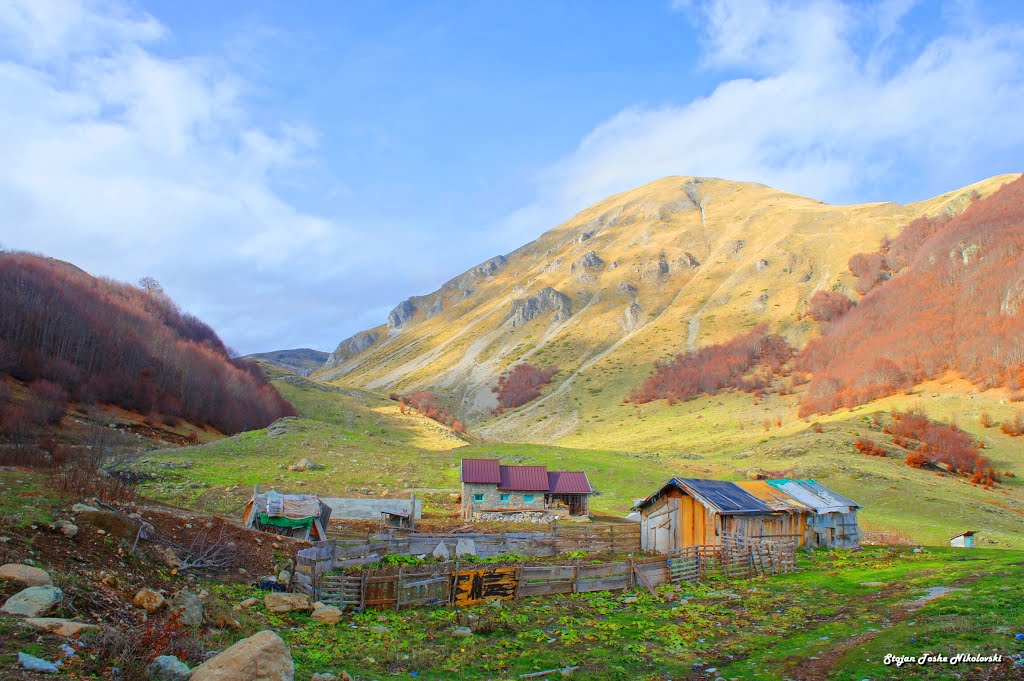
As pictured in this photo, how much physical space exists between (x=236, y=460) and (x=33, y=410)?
1636 cm

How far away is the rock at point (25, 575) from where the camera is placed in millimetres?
11758

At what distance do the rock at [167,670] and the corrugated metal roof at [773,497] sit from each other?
2992cm

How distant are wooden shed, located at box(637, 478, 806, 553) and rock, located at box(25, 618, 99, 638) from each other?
2607 cm

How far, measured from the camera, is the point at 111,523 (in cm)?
1684

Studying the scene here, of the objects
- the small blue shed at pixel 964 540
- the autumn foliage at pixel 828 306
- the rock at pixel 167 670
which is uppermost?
the autumn foliage at pixel 828 306

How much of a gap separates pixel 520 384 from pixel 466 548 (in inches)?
4636

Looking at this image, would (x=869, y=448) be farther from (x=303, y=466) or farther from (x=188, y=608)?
(x=188, y=608)

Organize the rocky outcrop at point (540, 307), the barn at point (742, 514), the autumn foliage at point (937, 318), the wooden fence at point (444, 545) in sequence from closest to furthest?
the wooden fence at point (444, 545) → the barn at point (742, 514) → the autumn foliage at point (937, 318) → the rocky outcrop at point (540, 307)

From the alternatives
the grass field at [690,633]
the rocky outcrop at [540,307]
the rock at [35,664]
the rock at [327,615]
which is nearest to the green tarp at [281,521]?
the grass field at [690,633]

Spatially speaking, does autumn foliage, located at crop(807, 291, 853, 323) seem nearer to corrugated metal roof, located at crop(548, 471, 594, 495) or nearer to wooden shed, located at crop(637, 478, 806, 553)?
corrugated metal roof, located at crop(548, 471, 594, 495)

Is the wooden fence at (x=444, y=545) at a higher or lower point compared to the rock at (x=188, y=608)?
lower

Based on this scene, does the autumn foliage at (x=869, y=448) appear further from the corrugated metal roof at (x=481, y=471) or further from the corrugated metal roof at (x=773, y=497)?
the corrugated metal roof at (x=481, y=471)

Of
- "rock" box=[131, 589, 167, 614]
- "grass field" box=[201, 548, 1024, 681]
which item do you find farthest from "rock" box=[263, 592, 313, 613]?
"rock" box=[131, 589, 167, 614]

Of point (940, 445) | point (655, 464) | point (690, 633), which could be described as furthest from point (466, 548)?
point (940, 445)
